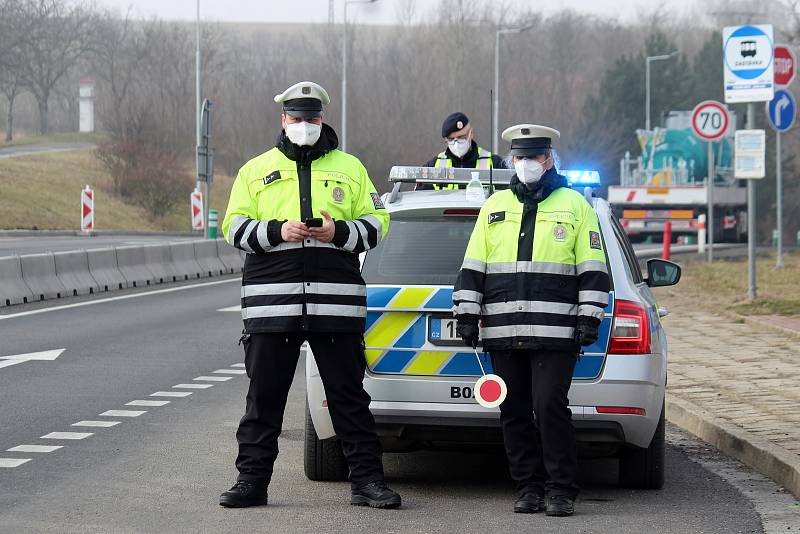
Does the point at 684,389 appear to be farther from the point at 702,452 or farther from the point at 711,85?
the point at 711,85

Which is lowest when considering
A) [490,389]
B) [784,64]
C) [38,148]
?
[490,389]

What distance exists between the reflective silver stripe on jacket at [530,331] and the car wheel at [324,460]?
1.07 m

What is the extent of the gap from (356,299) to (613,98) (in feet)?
262

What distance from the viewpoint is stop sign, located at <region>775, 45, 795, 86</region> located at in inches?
Result: 856

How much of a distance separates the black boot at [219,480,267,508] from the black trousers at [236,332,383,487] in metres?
0.03

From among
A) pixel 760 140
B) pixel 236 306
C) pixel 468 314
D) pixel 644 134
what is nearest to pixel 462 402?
pixel 468 314

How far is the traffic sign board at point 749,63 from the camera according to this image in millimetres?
17594

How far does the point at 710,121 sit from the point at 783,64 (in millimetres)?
3668

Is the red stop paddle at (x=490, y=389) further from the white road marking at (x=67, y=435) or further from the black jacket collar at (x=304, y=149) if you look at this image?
the white road marking at (x=67, y=435)

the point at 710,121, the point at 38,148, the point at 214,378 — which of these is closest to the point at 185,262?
the point at 710,121

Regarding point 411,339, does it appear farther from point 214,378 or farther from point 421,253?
point 214,378

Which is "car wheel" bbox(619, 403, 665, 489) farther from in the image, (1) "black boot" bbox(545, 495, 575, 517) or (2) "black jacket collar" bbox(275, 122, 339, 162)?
(2) "black jacket collar" bbox(275, 122, 339, 162)

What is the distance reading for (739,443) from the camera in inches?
332

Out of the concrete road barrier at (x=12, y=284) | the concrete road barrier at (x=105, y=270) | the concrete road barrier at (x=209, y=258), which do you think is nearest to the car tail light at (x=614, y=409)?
the concrete road barrier at (x=12, y=284)
